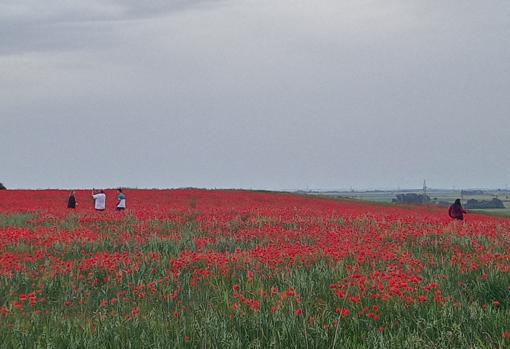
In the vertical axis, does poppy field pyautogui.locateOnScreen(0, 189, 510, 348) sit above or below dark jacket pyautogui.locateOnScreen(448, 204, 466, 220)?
below

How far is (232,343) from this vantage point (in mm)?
5129

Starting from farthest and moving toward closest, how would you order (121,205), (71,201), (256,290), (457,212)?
(71,201) < (121,205) < (457,212) < (256,290)

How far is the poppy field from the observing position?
5.59 meters

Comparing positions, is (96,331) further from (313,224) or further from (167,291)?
(313,224)

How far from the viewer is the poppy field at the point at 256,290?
5594 millimetres

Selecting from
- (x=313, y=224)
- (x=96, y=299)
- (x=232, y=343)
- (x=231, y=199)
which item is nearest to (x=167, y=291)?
(x=96, y=299)

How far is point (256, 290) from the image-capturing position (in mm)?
7586

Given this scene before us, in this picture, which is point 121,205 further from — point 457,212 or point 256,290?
point 256,290

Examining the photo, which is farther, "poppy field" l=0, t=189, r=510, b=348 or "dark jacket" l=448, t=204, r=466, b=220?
"dark jacket" l=448, t=204, r=466, b=220

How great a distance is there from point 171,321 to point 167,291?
2.26 metres

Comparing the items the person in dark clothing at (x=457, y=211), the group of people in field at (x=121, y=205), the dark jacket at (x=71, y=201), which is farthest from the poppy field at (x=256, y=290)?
the dark jacket at (x=71, y=201)

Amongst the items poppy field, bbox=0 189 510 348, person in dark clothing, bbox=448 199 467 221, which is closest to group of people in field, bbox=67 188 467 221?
person in dark clothing, bbox=448 199 467 221

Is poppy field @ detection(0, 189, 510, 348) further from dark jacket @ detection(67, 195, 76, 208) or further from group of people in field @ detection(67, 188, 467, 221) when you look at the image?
dark jacket @ detection(67, 195, 76, 208)

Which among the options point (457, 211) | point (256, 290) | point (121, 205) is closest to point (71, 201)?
point (121, 205)
